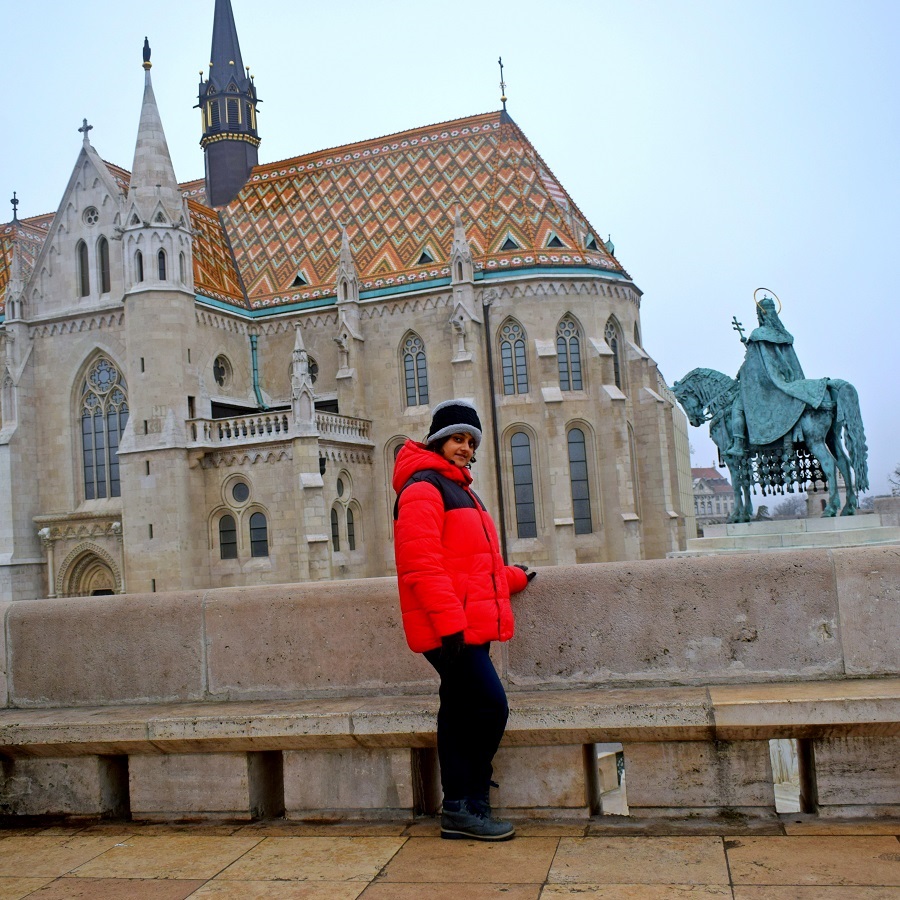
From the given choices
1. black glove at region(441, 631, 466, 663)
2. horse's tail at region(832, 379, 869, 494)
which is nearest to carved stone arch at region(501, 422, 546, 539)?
horse's tail at region(832, 379, 869, 494)

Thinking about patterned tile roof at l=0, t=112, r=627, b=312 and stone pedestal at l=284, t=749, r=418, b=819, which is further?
patterned tile roof at l=0, t=112, r=627, b=312

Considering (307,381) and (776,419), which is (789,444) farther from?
(307,381)

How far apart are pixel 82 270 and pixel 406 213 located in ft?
34.9

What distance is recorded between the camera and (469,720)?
4.75 meters

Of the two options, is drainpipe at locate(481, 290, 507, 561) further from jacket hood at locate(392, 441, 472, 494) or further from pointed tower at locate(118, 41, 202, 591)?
jacket hood at locate(392, 441, 472, 494)

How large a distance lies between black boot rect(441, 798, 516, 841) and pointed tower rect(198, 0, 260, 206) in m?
37.3

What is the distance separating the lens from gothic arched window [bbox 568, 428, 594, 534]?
102 ft

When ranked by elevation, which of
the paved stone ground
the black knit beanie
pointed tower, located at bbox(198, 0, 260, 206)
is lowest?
the paved stone ground

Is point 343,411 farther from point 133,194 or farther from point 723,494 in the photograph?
point 723,494

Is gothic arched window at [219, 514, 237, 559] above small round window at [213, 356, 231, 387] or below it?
below

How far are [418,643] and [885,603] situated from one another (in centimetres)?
234

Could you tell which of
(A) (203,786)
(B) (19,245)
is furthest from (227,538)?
(A) (203,786)

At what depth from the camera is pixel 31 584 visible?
3184 cm

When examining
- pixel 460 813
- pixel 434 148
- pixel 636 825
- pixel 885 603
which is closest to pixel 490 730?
pixel 460 813
